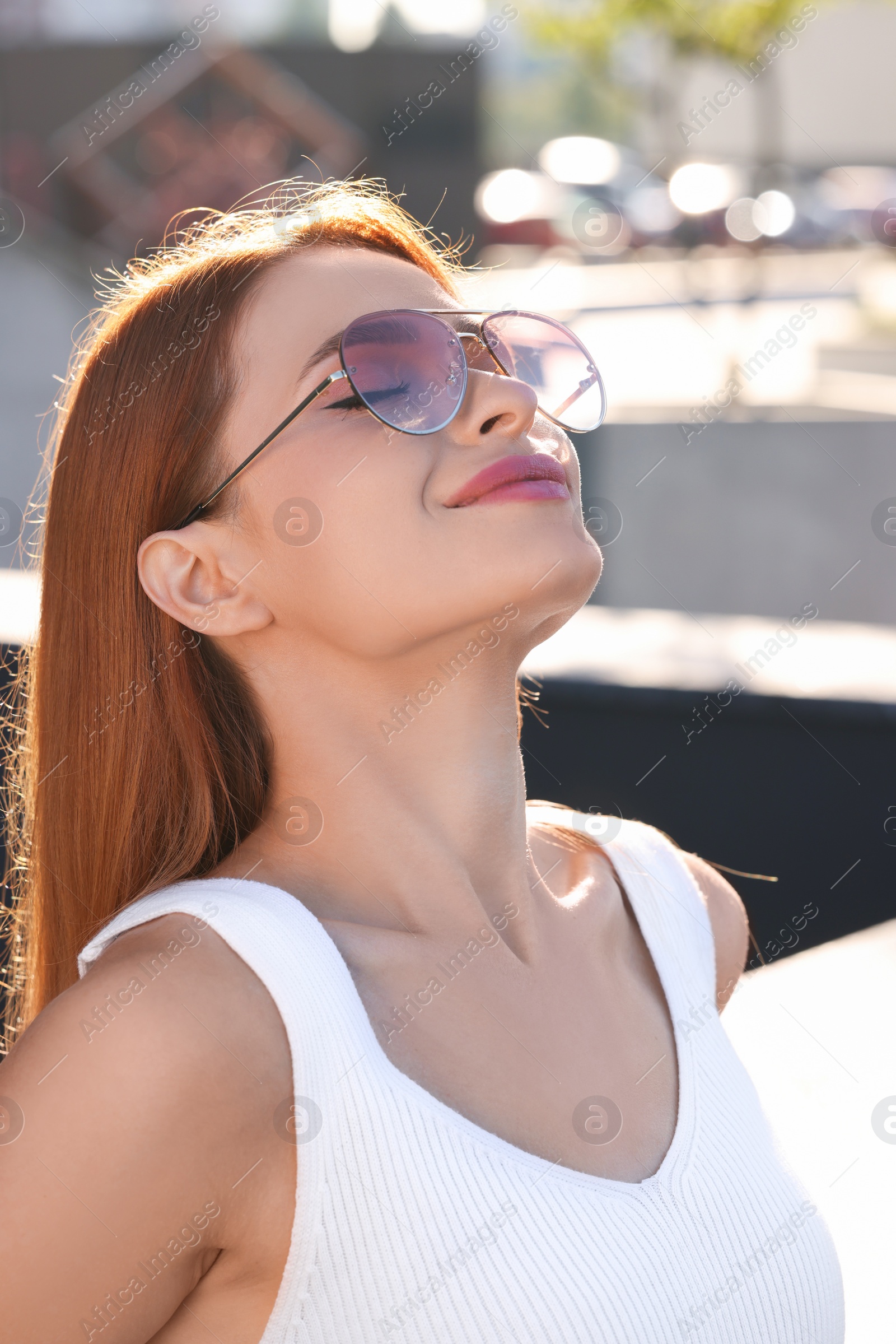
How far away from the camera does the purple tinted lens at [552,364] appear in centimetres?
185

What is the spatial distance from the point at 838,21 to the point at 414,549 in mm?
45256

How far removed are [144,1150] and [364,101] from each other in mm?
15706

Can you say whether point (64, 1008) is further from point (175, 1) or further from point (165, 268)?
point (175, 1)

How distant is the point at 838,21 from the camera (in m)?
40.2

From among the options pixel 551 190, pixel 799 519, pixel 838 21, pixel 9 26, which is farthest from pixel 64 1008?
pixel 838 21

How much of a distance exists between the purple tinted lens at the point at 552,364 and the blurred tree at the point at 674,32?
14.7 meters

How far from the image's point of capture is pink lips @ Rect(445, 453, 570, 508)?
1573 millimetres

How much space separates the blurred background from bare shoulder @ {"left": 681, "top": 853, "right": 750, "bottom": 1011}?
1.06ft
